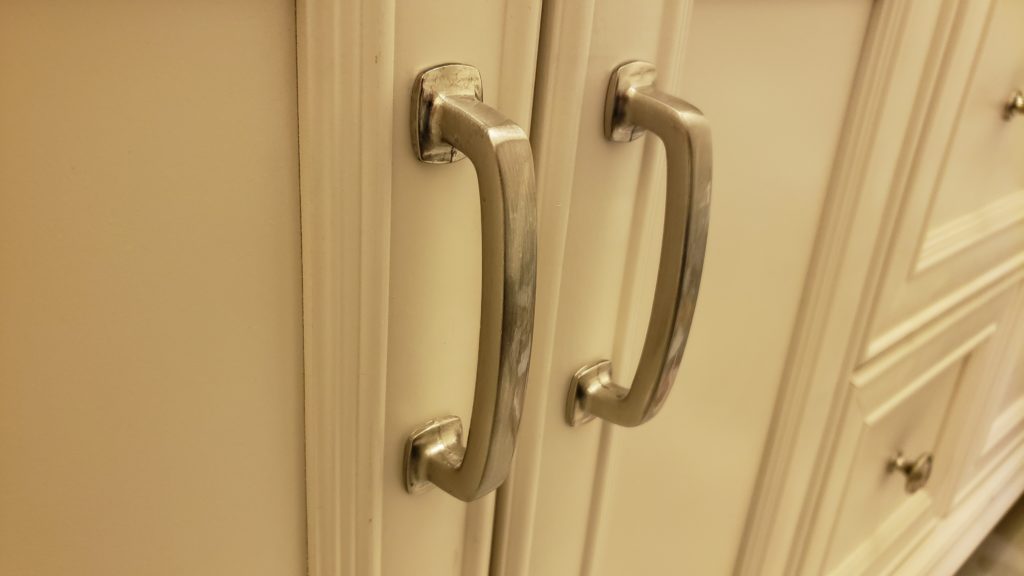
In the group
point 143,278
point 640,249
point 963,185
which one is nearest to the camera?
point 143,278

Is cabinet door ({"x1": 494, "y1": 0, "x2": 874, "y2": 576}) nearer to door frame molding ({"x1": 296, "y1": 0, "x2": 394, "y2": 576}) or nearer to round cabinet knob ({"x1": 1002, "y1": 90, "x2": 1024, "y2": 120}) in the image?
door frame molding ({"x1": 296, "y1": 0, "x2": 394, "y2": 576})

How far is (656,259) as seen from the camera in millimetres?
381

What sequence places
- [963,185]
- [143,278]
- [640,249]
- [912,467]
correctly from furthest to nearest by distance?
1. [912,467]
2. [963,185]
3. [640,249]
4. [143,278]

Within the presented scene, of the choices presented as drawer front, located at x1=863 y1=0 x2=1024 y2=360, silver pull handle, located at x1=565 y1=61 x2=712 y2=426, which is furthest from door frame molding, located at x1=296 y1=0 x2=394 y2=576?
drawer front, located at x1=863 y1=0 x2=1024 y2=360

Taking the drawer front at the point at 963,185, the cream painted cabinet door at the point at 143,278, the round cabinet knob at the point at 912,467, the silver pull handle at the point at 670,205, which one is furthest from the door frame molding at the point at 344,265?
the round cabinet knob at the point at 912,467

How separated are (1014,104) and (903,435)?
318mm

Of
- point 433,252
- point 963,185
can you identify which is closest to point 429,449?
point 433,252

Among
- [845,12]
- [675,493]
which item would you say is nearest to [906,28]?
[845,12]

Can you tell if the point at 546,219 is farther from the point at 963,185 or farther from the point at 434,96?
the point at 963,185

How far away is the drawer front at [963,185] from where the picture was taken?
1.79ft

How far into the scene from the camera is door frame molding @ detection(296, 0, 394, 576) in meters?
0.23

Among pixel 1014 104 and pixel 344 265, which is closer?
pixel 344 265

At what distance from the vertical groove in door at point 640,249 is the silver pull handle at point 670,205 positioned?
2cm

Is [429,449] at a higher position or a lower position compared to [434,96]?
lower
